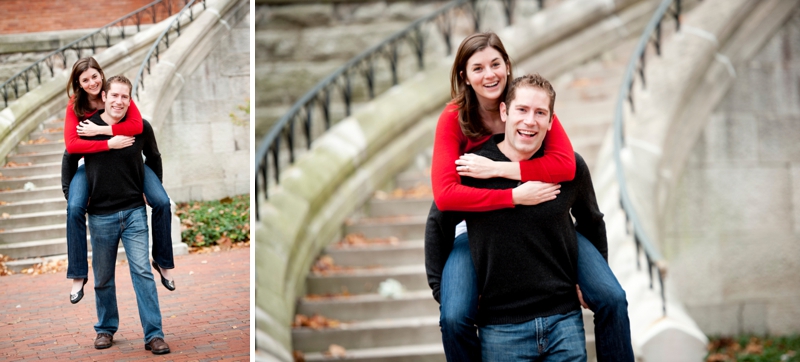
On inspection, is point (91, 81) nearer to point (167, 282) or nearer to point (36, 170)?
point (36, 170)

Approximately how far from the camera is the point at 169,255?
3.44m

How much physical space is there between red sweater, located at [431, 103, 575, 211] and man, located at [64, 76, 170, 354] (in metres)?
1.63

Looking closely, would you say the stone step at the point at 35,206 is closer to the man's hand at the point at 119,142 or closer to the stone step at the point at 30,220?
the stone step at the point at 30,220

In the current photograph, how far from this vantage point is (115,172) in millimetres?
3203

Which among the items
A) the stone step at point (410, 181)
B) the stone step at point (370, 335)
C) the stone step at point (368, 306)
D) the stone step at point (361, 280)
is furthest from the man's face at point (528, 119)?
the stone step at point (410, 181)

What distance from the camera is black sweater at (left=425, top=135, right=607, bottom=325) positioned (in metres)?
2.22

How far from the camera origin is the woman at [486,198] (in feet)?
7.25

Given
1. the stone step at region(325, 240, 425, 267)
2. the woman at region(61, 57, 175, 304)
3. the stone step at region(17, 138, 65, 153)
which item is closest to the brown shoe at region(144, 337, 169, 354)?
the woman at region(61, 57, 175, 304)

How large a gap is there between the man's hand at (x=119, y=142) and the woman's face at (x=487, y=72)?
1.70 meters

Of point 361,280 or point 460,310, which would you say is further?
point 361,280

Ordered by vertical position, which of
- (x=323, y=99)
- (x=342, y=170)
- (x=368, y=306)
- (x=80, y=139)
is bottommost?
(x=368, y=306)

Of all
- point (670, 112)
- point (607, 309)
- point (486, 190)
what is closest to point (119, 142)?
point (486, 190)

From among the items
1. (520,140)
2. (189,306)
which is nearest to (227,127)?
(189,306)

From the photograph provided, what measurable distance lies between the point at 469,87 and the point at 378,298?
320 cm
